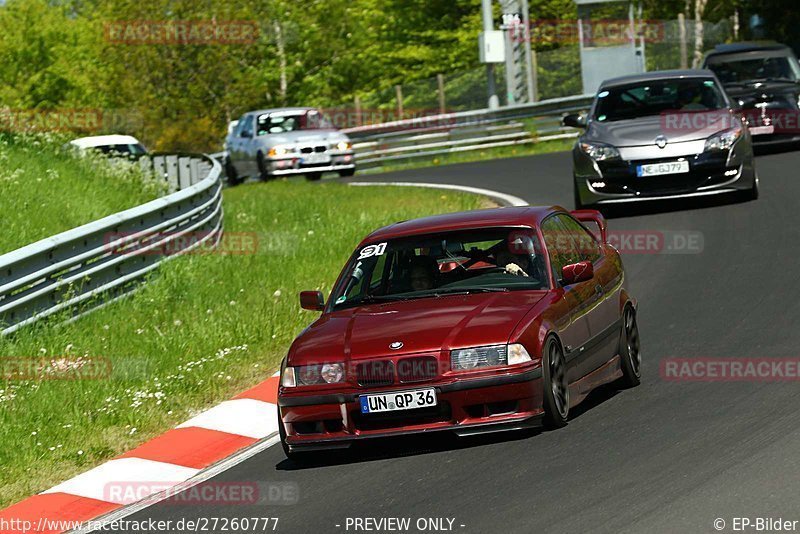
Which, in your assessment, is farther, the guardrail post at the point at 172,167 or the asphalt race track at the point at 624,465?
the guardrail post at the point at 172,167

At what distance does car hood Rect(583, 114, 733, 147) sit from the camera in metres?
17.2

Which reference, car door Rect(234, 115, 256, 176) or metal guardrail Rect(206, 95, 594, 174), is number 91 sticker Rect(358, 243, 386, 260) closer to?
car door Rect(234, 115, 256, 176)

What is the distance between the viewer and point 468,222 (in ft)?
31.2

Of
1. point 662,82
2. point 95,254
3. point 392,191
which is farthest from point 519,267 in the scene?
point 392,191

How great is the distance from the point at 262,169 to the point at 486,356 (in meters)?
24.3

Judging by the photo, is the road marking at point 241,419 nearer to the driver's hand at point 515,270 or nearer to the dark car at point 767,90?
the driver's hand at point 515,270

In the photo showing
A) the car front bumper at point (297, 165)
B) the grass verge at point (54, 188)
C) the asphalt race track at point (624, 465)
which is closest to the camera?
the asphalt race track at point (624, 465)

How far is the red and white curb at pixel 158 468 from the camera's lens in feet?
26.9

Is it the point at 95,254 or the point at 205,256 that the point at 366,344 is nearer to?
the point at 95,254

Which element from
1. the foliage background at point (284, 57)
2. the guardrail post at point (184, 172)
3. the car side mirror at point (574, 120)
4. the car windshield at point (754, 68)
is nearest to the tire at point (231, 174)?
the guardrail post at point (184, 172)

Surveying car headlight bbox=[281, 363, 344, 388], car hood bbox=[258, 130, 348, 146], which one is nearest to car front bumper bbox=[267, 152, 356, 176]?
car hood bbox=[258, 130, 348, 146]

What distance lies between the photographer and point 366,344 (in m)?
8.38

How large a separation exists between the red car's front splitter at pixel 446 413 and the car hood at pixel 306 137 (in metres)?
23.7

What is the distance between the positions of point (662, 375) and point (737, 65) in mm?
16235
